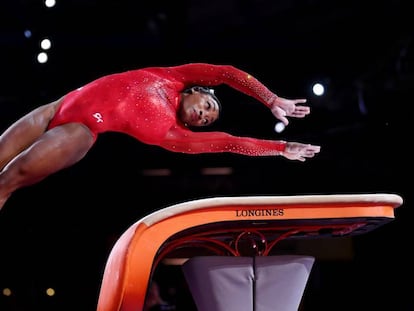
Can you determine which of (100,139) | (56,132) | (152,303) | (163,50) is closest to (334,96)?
(163,50)

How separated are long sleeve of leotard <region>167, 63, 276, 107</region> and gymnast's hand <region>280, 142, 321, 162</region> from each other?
0.20m

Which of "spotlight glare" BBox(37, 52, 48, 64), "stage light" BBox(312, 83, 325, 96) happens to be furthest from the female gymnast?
"stage light" BBox(312, 83, 325, 96)

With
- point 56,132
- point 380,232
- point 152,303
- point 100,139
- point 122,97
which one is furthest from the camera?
point 380,232

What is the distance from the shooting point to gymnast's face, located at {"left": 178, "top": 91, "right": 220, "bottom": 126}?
2.18 m

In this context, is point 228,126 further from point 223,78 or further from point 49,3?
point 223,78

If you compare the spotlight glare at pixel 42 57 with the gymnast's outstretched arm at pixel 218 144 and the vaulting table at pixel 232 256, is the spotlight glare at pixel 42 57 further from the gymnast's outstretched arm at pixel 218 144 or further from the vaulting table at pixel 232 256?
the vaulting table at pixel 232 256

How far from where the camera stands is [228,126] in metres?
3.74

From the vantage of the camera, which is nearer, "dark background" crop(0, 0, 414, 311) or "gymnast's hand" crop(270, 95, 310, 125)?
"gymnast's hand" crop(270, 95, 310, 125)

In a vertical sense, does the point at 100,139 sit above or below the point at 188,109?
above

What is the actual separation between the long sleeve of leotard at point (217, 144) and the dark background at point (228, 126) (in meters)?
1.28

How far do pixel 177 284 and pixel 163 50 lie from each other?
2079mm

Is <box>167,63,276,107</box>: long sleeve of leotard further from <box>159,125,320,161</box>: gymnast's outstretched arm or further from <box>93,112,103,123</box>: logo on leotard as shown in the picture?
<box>93,112,103,123</box>: logo on leotard

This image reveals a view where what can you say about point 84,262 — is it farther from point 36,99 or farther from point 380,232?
point 380,232

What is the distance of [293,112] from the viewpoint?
2.16 m
